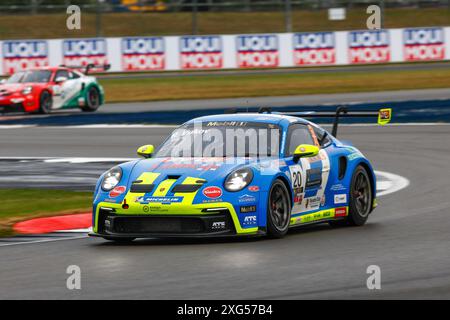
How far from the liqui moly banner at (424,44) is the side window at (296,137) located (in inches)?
→ 1220

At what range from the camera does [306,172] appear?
1096 cm

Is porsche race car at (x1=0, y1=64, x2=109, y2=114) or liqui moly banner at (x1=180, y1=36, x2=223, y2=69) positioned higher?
liqui moly banner at (x1=180, y1=36, x2=223, y2=69)

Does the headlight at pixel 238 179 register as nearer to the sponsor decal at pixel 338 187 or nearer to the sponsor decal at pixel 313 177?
the sponsor decal at pixel 313 177

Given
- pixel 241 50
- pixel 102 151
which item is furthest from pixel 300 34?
pixel 102 151

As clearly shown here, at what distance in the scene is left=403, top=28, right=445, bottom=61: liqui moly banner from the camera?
138 feet

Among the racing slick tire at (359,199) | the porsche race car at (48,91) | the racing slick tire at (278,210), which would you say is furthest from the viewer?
the porsche race car at (48,91)

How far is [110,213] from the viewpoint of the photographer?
1024 centimetres

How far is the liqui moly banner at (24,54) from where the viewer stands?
132 ft

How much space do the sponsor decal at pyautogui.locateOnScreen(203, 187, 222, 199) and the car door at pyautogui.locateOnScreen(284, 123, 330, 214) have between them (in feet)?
2.91

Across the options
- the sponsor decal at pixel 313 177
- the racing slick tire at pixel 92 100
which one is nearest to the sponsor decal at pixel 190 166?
the sponsor decal at pixel 313 177

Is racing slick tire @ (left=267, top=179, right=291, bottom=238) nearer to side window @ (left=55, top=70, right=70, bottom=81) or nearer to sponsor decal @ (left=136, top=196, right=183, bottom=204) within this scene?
sponsor decal @ (left=136, top=196, right=183, bottom=204)

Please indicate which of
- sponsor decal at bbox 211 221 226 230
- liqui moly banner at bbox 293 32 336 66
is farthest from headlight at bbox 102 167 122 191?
liqui moly banner at bbox 293 32 336 66
